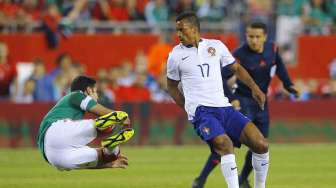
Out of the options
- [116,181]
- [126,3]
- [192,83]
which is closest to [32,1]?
[126,3]

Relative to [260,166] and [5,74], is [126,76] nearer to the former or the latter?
[5,74]

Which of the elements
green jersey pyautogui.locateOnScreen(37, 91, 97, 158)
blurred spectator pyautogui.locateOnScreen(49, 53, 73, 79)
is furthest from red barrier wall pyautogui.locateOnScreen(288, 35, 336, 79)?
green jersey pyautogui.locateOnScreen(37, 91, 97, 158)

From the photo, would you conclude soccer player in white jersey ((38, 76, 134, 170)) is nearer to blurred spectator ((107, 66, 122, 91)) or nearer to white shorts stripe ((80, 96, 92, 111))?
white shorts stripe ((80, 96, 92, 111))

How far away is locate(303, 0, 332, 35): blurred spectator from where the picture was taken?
27.9 m

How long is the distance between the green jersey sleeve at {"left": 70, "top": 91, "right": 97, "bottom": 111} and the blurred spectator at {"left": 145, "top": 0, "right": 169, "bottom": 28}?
1422 centimetres

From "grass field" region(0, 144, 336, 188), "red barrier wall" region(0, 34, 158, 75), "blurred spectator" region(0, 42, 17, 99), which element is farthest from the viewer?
"red barrier wall" region(0, 34, 158, 75)

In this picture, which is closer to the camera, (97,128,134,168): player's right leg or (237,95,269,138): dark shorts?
(97,128,134,168): player's right leg

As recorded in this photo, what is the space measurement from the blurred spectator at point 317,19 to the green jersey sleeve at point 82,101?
16124 millimetres

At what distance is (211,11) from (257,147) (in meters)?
15.2

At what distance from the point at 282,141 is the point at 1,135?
6.46 meters

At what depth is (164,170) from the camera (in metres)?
17.8

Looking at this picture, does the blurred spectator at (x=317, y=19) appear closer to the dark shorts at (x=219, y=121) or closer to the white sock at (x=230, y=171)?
the dark shorts at (x=219, y=121)

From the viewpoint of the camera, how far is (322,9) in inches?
1113

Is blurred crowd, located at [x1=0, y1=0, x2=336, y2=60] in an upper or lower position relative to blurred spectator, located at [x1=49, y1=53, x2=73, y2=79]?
upper
